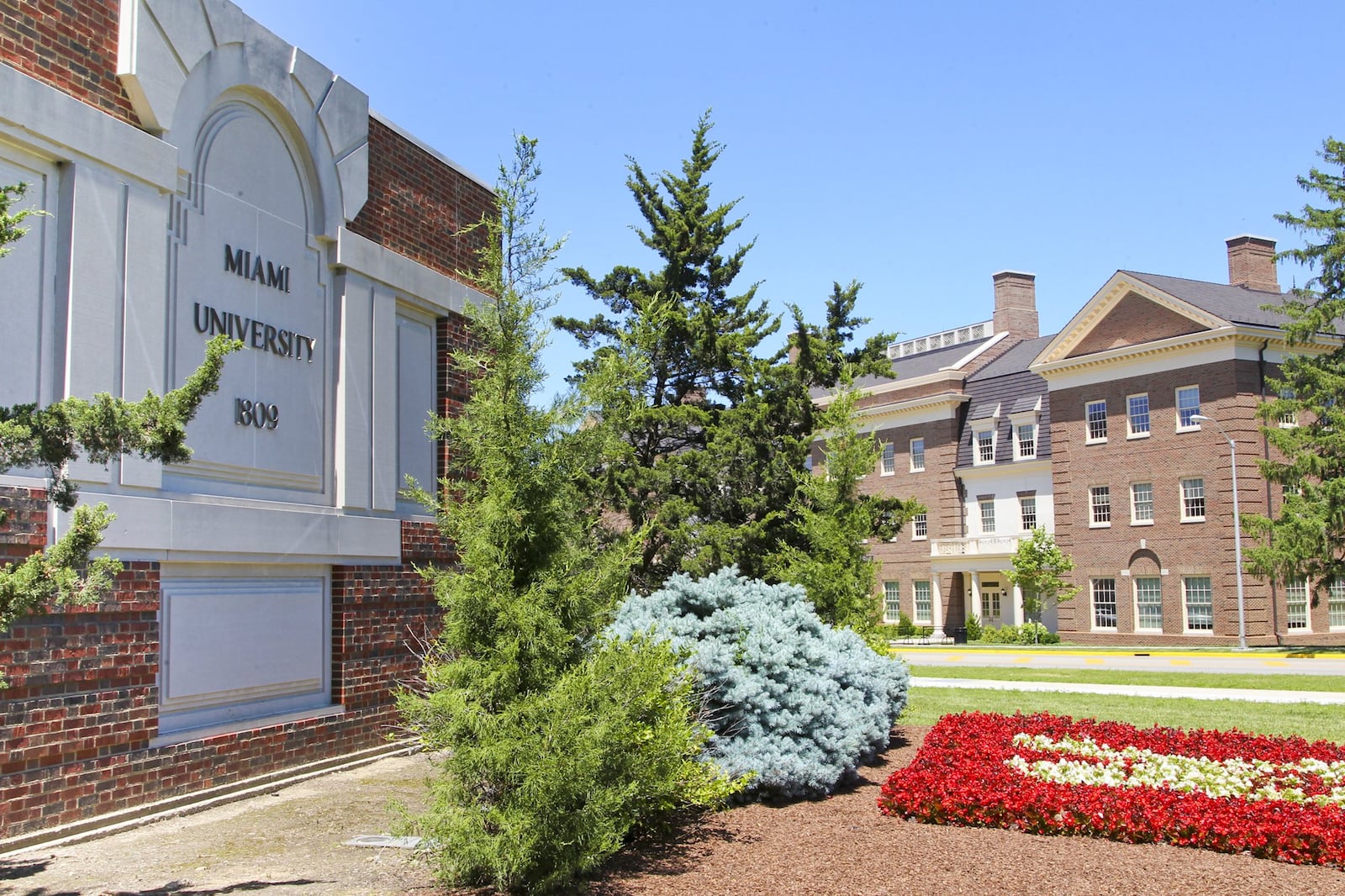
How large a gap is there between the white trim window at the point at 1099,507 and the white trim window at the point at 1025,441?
12.8ft

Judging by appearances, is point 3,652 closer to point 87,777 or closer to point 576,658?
point 87,777

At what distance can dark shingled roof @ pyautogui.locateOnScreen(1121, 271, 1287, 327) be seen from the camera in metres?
37.3

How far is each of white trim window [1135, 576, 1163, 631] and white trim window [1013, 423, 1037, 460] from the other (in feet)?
23.7

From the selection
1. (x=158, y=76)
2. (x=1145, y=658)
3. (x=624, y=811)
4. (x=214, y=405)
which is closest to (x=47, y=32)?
(x=158, y=76)

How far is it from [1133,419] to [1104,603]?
21.9 ft

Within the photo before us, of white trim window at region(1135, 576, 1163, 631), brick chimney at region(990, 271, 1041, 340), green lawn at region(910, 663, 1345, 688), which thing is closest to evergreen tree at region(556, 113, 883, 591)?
green lawn at region(910, 663, 1345, 688)

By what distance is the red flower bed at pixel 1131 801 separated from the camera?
757cm

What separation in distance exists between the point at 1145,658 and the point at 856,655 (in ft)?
71.5

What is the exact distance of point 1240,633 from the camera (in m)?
35.0

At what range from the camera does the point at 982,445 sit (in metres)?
47.1

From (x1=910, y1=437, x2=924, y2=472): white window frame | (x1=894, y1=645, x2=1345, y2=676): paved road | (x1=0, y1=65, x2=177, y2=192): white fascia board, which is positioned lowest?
(x1=894, y1=645, x2=1345, y2=676): paved road

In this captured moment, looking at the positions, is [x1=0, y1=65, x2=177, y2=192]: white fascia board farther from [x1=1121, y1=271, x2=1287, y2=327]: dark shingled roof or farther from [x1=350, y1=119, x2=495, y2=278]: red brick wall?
[x1=1121, y1=271, x2=1287, y2=327]: dark shingled roof

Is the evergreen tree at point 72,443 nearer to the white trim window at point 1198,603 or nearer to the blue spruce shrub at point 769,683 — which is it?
the blue spruce shrub at point 769,683

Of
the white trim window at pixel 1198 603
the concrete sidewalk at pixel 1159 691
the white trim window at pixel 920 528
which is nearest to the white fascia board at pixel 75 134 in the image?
the concrete sidewalk at pixel 1159 691
